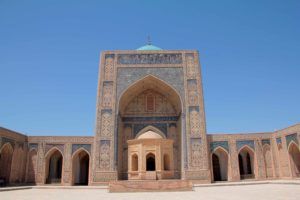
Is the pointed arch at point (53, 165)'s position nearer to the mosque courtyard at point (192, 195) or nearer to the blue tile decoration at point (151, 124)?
the blue tile decoration at point (151, 124)

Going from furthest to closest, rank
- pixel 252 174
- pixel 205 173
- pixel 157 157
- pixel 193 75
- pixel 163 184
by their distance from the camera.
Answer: pixel 252 174
pixel 193 75
pixel 205 173
pixel 157 157
pixel 163 184

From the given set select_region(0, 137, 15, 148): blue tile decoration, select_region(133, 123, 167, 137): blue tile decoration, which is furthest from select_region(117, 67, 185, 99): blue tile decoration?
select_region(0, 137, 15, 148): blue tile decoration

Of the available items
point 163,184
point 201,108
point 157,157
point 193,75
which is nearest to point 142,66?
point 193,75

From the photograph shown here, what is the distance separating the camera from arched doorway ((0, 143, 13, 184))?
1351 cm

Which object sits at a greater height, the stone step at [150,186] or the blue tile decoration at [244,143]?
the blue tile decoration at [244,143]

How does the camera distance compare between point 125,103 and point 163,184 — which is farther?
point 125,103

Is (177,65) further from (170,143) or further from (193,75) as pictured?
(170,143)

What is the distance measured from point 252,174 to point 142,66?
8602 millimetres

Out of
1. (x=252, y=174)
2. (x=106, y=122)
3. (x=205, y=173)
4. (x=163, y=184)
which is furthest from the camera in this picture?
(x=252, y=174)

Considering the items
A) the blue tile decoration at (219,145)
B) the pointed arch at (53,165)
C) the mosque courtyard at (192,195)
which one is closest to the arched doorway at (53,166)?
the pointed arch at (53,165)

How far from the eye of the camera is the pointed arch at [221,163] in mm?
15154

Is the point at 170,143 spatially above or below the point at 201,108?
below

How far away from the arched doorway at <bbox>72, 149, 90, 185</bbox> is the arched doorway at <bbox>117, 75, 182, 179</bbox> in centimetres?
262

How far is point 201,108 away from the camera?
14.0m
